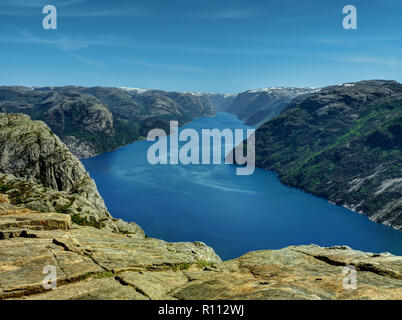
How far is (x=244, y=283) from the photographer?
22.3 meters

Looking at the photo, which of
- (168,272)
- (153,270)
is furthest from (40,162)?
(168,272)

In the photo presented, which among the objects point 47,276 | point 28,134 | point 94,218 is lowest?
point 94,218

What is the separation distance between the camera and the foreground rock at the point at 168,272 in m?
19.6

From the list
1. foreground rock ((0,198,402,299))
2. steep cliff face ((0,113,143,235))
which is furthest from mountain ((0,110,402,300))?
steep cliff face ((0,113,143,235))

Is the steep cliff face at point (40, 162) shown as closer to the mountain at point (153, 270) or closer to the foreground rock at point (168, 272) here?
the mountain at point (153, 270)

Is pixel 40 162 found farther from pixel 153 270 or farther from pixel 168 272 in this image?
pixel 168 272

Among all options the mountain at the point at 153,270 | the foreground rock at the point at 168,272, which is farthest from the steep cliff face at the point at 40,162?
the foreground rock at the point at 168,272

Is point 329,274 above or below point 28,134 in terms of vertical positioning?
below

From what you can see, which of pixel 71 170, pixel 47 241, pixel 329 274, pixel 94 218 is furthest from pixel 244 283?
pixel 71 170

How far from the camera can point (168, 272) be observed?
86.8 ft
